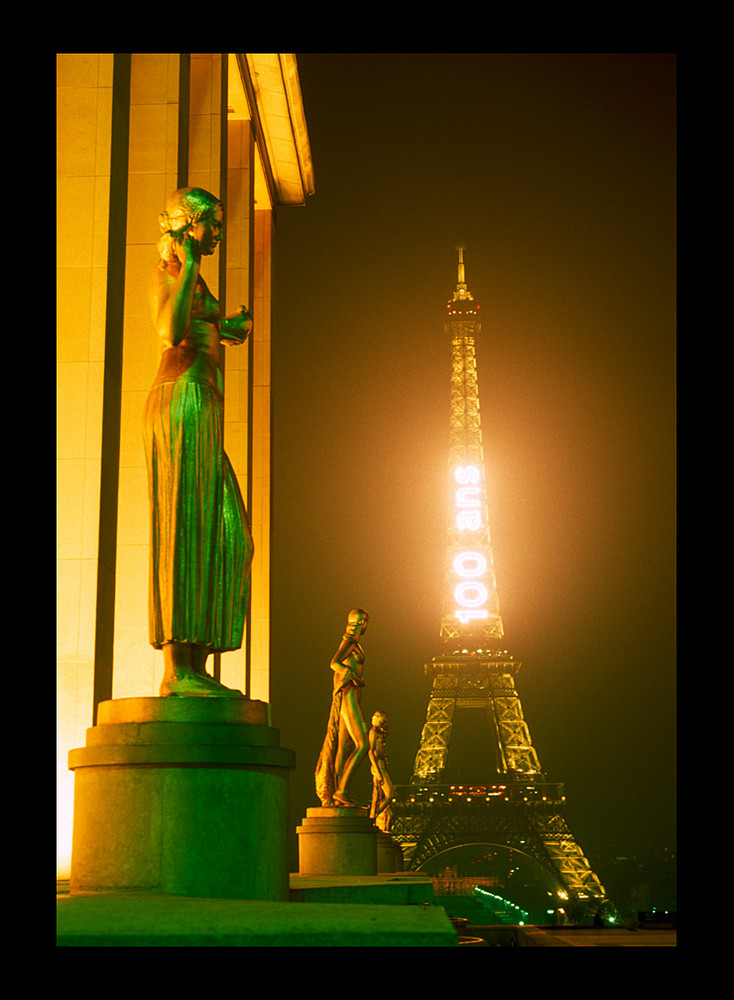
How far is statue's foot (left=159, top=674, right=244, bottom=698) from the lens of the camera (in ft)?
23.8

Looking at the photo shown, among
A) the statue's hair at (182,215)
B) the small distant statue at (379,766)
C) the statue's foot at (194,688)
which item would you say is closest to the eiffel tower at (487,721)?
the small distant statue at (379,766)

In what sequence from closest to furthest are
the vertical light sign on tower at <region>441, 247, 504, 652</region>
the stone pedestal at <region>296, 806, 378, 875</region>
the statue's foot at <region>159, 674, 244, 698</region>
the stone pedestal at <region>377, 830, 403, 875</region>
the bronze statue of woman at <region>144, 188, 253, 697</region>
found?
the statue's foot at <region>159, 674, 244, 698</region> < the bronze statue of woman at <region>144, 188, 253, 697</region> < the stone pedestal at <region>296, 806, 378, 875</region> < the stone pedestal at <region>377, 830, 403, 875</region> < the vertical light sign on tower at <region>441, 247, 504, 652</region>

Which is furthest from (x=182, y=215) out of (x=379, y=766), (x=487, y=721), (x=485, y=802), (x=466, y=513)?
(x=487, y=721)

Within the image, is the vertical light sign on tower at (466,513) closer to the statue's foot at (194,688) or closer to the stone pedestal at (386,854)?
the stone pedestal at (386,854)

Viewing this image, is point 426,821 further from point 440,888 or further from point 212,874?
point 212,874

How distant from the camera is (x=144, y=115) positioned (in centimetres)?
1445

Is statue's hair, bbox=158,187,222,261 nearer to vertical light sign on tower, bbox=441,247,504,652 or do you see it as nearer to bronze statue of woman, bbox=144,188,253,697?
bronze statue of woman, bbox=144,188,253,697

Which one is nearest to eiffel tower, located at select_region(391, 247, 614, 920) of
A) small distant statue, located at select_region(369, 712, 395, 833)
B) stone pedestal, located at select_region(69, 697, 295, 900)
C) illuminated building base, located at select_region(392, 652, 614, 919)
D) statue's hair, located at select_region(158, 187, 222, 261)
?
illuminated building base, located at select_region(392, 652, 614, 919)

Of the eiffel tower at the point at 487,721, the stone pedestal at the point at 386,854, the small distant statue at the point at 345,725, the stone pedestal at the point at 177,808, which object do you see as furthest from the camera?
the eiffel tower at the point at 487,721

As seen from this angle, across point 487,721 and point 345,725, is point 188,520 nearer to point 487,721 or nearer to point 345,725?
point 345,725

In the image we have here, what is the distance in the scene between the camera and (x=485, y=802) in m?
51.5

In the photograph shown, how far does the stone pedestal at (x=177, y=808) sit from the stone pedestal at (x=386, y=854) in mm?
13009

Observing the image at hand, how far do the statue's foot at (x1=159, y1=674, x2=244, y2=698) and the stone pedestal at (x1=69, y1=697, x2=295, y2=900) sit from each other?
346 mm

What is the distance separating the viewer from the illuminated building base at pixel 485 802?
50.5 m
